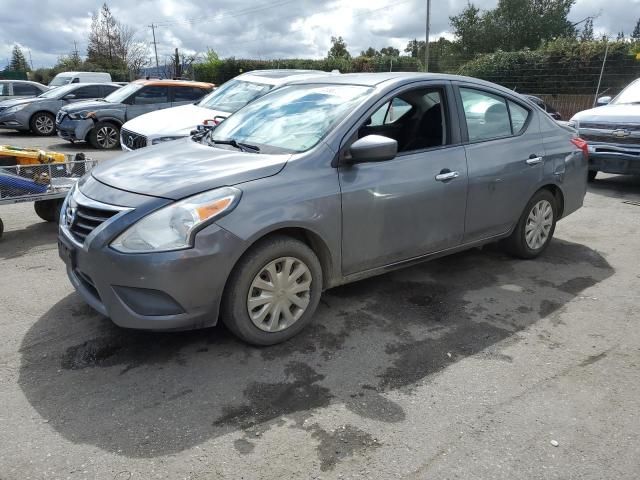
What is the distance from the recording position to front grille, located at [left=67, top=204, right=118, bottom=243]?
3162mm

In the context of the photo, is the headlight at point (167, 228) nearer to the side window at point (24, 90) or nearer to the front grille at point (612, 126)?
the front grille at point (612, 126)

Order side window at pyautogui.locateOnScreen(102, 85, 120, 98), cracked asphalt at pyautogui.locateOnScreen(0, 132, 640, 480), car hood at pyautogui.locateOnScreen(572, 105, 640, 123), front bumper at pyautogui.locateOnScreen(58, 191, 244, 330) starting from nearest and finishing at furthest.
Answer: cracked asphalt at pyautogui.locateOnScreen(0, 132, 640, 480)
front bumper at pyautogui.locateOnScreen(58, 191, 244, 330)
car hood at pyautogui.locateOnScreen(572, 105, 640, 123)
side window at pyautogui.locateOnScreen(102, 85, 120, 98)

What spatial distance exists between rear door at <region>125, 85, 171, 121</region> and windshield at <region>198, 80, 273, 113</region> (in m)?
4.47

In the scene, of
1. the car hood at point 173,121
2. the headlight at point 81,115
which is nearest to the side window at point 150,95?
the headlight at point 81,115

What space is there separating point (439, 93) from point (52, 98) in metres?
15.0

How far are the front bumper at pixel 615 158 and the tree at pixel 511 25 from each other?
47182 millimetres

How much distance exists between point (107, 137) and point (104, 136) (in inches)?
3.1

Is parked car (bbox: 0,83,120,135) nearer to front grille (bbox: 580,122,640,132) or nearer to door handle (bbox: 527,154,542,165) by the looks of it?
front grille (bbox: 580,122,640,132)

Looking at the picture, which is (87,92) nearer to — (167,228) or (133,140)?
(133,140)

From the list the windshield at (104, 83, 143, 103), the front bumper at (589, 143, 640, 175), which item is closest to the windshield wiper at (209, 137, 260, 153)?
the front bumper at (589, 143, 640, 175)

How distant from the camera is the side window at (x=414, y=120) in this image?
14.0 feet

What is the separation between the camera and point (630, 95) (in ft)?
30.8

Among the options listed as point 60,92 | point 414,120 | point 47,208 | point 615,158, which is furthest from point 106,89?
point 414,120

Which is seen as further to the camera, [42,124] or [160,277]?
[42,124]
